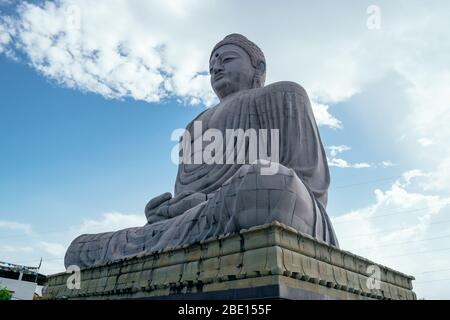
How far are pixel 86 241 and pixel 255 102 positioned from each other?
3206mm

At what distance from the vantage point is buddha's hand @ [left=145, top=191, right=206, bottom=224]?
5.30 meters

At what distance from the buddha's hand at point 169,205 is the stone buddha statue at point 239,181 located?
1cm

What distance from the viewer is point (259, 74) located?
24.7 ft

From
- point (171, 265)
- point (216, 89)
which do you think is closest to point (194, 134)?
point (216, 89)

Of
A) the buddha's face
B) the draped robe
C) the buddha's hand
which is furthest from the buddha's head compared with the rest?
the buddha's hand

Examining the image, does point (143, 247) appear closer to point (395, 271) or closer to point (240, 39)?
point (395, 271)

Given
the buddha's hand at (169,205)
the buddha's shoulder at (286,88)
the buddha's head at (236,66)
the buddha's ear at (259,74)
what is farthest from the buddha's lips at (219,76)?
the buddha's hand at (169,205)

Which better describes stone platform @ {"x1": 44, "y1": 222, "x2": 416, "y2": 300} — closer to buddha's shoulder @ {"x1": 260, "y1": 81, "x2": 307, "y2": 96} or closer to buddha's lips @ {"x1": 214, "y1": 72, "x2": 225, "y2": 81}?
buddha's shoulder @ {"x1": 260, "y1": 81, "x2": 307, "y2": 96}

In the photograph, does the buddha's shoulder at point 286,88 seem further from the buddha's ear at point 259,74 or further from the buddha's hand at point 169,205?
the buddha's hand at point 169,205

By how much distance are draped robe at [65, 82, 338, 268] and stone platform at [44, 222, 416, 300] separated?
0.38 meters

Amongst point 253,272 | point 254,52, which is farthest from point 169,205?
point 254,52

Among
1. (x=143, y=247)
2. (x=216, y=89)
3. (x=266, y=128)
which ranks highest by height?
(x=216, y=89)

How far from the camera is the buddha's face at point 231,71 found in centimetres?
728
